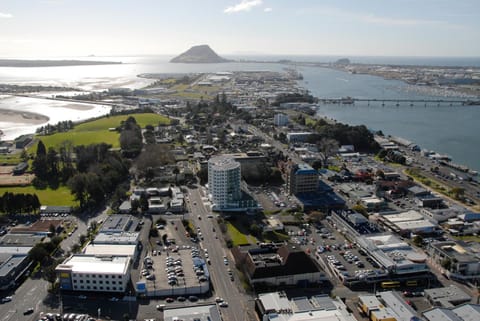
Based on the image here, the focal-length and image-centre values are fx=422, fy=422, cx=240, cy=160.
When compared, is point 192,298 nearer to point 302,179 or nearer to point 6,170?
point 302,179

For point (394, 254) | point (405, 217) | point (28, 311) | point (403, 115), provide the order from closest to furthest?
point (28, 311) → point (394, 254) → point (405, 217) → point (403, 115)

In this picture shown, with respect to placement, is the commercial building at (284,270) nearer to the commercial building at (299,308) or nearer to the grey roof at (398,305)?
the commercial building at (299,308)

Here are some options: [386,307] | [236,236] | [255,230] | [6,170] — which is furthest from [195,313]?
[6,170]

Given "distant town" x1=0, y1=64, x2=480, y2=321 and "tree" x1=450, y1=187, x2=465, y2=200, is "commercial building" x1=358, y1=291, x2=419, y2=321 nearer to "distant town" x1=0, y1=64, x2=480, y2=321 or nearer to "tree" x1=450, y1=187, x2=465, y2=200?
"distant town" x1=0, y1=64, x2=480, y2=321

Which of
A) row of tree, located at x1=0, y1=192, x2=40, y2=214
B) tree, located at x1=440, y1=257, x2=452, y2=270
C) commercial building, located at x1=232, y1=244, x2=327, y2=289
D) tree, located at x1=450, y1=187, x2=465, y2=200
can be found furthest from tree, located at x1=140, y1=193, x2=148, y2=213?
tree, located at x1=450, y1=187, x2=465, y2=200

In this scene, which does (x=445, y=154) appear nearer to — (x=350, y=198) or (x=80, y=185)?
(x=350, y=198)
